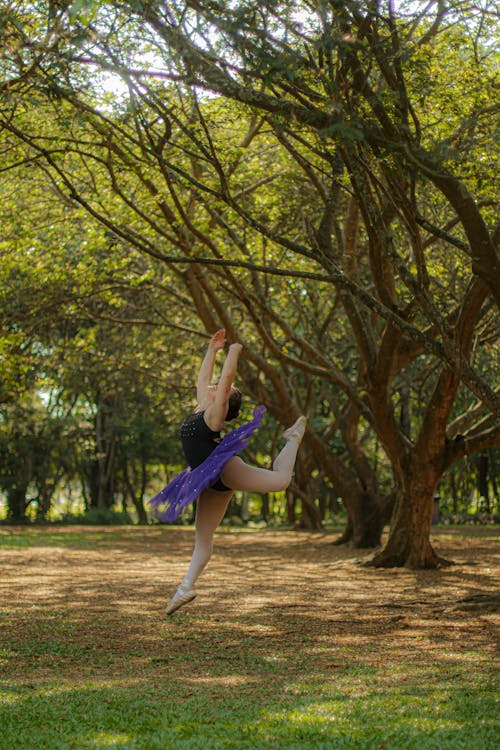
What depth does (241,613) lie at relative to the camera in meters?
9.99

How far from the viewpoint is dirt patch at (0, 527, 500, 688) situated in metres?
7.20

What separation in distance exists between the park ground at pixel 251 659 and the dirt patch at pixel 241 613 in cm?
3

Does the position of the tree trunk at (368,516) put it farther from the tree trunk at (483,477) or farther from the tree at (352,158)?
the tree trunk at (483,477)

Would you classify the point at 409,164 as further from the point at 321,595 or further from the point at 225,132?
the point at 225,132

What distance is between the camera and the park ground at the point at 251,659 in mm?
4797

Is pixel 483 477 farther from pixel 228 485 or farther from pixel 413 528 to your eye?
pixel 228 485

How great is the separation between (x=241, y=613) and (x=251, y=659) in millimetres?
2837

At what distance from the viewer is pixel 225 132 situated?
15.7m

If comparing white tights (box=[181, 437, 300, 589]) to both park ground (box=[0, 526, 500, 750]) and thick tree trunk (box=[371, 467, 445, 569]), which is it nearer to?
park ground (box=[0, 526, 500, 750])

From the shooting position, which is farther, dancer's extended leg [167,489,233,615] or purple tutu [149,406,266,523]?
dancer's extended leg [167,489,233,615]

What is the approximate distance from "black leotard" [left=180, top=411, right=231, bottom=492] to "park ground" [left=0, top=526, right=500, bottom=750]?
1510mm

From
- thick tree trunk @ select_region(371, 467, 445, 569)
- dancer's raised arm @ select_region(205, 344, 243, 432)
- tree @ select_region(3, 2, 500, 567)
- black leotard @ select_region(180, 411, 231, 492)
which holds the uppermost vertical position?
tree @ select_region(3, 2, 500, 567)

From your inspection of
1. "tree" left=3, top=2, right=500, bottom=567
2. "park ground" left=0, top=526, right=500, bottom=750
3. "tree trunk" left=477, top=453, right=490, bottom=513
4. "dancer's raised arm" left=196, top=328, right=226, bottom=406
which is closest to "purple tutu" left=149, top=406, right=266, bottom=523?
"dancer's raised arm" left=196, top=328, right=226, bottom=406

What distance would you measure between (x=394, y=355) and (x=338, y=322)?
34.4 feet
